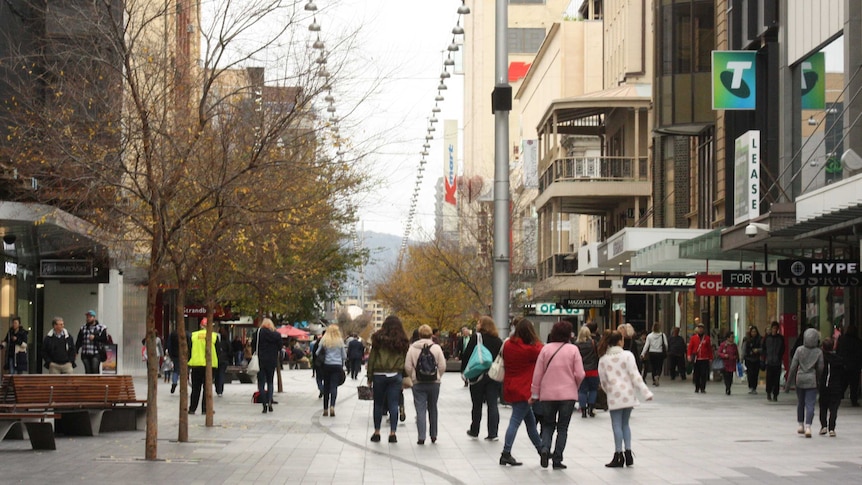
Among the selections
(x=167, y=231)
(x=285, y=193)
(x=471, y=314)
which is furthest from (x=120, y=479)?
(x=471, y=314)

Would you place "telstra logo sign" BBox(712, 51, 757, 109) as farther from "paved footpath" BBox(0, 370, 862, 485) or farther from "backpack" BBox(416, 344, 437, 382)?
"backpack" BBox(416, 344, 437, 382)

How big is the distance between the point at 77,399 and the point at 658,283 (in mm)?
21278

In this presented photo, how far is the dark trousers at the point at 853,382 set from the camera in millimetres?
24500

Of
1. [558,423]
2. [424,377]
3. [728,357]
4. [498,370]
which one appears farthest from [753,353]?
[558,423]

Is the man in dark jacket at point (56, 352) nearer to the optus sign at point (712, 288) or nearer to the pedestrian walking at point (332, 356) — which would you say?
the pedestrian walking at point (332, 356)

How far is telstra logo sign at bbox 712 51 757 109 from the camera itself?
33188 mm

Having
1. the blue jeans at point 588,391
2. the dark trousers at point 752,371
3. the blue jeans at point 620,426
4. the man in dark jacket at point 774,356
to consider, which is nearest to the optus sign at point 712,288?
the dark trousers at point 752,371

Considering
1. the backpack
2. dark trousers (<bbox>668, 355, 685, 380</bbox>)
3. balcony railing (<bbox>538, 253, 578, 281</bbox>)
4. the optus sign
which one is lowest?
dark trousers (<bbox>668, 355, 685, 380</bbox>)

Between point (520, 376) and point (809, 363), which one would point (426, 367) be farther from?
point (809, 363)

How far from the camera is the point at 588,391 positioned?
2406 cm

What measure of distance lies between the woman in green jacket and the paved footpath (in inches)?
20.0

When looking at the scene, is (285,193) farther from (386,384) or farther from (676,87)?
(676,87)

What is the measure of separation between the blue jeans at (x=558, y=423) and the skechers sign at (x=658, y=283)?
70.9 feet

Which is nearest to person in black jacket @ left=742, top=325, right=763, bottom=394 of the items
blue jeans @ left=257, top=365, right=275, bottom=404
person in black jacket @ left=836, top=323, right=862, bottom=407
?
person in black jacket @ left=836, top=323, right=862, bottom=407
